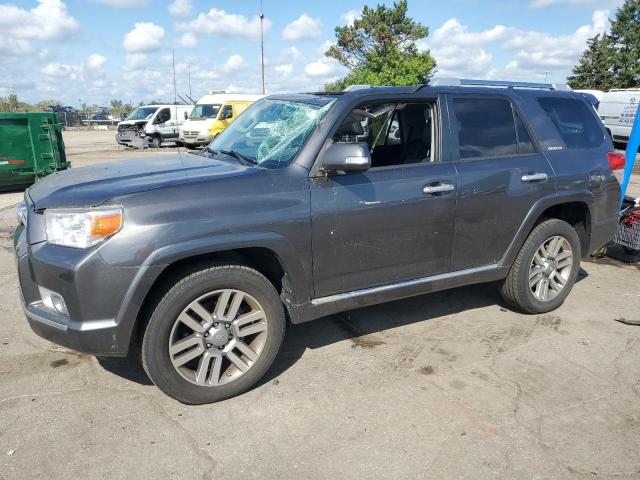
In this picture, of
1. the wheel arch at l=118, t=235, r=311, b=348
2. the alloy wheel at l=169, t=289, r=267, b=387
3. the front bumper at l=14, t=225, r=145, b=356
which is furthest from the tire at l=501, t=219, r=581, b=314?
the front bumper at l=14, t=225, r=145, b=356

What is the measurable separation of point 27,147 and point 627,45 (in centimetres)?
5800

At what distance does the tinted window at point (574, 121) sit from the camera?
4578 millimetres

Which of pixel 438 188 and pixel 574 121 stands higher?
pixel 574 121

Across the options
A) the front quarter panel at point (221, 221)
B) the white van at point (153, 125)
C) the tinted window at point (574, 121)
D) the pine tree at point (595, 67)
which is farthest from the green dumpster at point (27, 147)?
the pine tree at point (595, 67)

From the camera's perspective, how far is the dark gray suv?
2.86 m

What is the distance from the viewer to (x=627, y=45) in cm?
5281

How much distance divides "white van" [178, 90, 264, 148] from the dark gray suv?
62.8 ft

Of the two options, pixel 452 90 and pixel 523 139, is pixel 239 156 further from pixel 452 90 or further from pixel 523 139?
pixel 523 139

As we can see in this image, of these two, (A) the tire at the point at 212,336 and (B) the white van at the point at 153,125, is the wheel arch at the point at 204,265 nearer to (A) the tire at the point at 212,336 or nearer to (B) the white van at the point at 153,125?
(A) the tire at the point at 212,336

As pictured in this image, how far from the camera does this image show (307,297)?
11.2 feet

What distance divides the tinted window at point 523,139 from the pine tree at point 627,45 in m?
55.5

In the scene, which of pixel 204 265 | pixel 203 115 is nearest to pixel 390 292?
pixel 204 265

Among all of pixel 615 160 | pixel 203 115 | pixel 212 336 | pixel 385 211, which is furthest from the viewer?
pixel 203 115

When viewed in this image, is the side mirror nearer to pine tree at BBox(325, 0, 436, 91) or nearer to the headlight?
the headlight
